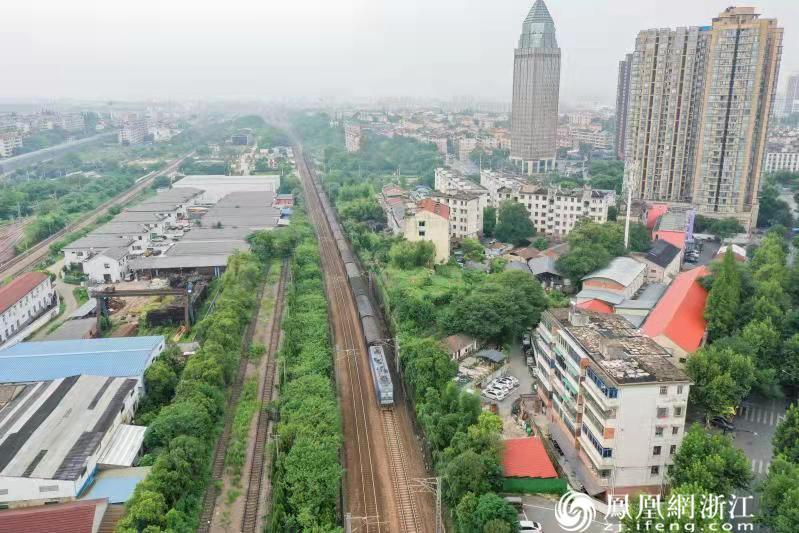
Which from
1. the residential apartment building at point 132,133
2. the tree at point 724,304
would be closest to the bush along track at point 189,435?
the tree at point 724,304

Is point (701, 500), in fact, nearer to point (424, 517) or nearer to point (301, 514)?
point (424, 517)

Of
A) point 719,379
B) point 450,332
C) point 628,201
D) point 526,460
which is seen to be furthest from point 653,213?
point 526,460

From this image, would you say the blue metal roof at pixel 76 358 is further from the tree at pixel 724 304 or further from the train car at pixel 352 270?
the tree at pixel 724 304

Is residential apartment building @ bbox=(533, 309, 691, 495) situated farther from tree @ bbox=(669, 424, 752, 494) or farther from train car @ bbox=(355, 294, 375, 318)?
train car @ bbox=(355, 294, 375, 318)

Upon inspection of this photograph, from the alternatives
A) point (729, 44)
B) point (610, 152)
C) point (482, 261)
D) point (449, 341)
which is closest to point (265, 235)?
point (482, 261)

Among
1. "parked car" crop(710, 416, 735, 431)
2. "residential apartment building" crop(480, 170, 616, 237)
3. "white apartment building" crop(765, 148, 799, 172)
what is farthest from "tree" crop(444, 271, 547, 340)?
"white apartment building" crop(765, 148, 799, 172)

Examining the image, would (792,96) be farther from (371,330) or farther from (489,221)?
(371,330)
